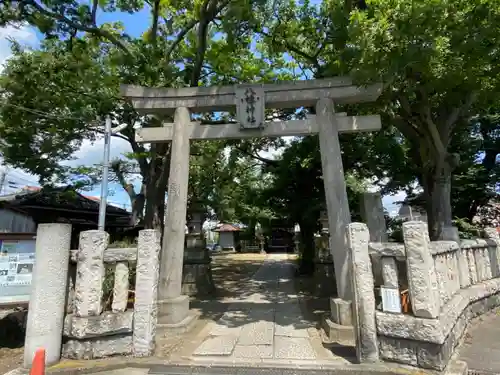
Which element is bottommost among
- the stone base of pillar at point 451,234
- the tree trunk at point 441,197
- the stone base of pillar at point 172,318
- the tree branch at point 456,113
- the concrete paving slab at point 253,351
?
the concrete paving slab at point 253,351

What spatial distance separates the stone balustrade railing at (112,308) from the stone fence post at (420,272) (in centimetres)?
356

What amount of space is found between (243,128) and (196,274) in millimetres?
5368

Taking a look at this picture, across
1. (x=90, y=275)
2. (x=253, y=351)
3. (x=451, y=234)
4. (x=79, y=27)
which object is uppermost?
(x=79, y=27)

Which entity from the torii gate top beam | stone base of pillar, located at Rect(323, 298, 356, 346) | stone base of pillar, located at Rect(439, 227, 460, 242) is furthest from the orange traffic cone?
stone base of pillar, located at Rect(439, 227, 460, 242)

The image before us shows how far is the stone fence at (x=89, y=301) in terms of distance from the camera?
4.40m

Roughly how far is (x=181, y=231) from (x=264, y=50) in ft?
24.8

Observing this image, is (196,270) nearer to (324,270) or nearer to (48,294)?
(324,270)

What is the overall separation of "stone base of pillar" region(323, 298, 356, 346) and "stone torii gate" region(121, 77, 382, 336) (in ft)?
1.11

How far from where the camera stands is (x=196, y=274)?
9797 mm

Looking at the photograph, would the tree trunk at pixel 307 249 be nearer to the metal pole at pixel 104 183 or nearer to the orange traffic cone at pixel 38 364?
the metal pole at pixel 104 183

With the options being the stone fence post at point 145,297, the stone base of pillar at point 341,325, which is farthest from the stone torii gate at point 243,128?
the stone fence post at point 145,297

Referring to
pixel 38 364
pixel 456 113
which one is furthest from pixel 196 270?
pixel 456 113

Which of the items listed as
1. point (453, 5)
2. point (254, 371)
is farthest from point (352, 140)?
point (254, 371)

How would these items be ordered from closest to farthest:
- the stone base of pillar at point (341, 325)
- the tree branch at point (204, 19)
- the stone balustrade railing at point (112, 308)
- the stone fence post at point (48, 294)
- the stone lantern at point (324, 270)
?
the stone fence post at point (48, 294)
the stone balustrade railing at point (112, 308)
the stone base of pillar at point (341, 325)
the tree branch at point (204, 19)
the stone lantern at point (324, 270)
